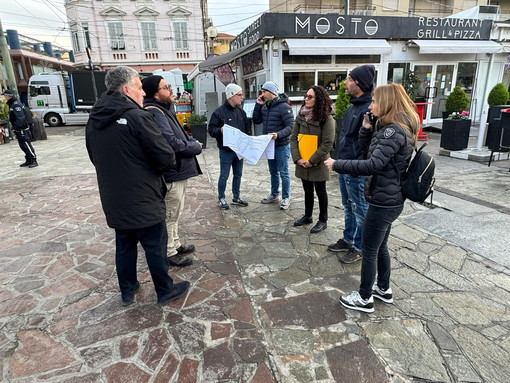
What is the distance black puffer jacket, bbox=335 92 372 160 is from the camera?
3025mm

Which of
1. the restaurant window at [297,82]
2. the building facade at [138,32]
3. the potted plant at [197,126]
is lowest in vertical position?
the potted plant at [197,126]

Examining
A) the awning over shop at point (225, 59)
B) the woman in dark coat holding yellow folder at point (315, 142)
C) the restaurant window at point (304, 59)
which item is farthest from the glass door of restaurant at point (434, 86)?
the woman in dark coat holding yellow folder at point (315, 142)

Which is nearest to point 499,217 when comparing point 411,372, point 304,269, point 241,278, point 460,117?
point 304,269

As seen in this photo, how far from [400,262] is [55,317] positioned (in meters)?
3.15

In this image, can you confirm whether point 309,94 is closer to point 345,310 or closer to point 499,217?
point 345,310

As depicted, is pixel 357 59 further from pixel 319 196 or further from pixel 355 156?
pixel 355 156

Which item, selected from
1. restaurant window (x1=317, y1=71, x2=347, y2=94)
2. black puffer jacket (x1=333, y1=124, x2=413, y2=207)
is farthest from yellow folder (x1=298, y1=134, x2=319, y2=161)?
restaurant window (x1=317, y1=71, x2=347, y2=94)

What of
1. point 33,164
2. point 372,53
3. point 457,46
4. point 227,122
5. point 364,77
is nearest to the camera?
point 364,77

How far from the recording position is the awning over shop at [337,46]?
10164mm

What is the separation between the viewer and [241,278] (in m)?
3.11

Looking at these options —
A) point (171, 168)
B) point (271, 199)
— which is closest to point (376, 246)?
point (171, 168)

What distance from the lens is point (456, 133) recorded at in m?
7.53

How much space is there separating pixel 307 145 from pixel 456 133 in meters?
5.47

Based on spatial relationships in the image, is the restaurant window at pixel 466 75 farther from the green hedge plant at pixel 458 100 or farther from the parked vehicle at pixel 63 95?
the parked vehicle at pixel 63 95
